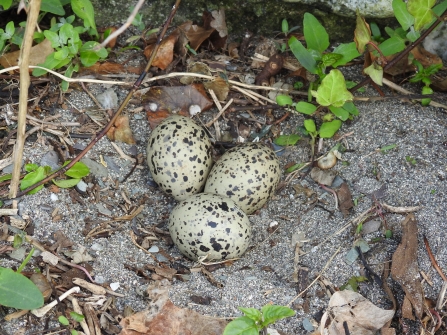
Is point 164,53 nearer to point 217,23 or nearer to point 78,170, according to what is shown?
point 217,23

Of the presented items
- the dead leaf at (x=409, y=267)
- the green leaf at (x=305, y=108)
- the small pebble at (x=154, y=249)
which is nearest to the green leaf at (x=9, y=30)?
the small pebble at (x=154, y=249)

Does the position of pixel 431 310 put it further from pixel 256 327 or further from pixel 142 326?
pixel 142 326

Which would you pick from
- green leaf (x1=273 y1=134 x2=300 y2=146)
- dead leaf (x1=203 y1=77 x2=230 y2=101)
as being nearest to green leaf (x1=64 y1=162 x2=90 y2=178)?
dead leaf (x1=203 y1=77 x2=230 y2=101)

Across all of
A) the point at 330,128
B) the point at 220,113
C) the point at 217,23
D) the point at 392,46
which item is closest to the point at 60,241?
the point at 220,113

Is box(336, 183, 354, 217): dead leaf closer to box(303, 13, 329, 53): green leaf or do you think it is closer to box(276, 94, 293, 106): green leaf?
box(276, 94, 293, 106): green leaf

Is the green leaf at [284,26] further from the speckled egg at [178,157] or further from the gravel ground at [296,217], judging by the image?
the speckled egg at [178,157]

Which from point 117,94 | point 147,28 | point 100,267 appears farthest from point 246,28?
point 100,267

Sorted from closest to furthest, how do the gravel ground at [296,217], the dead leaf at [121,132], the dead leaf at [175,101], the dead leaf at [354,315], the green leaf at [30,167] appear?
the dead leaf at [354,315] → the gravel ground at [296,217] → the green leaf at [30,167] → the dead leaf at [121,132] → the dead leaf at [175,101]
